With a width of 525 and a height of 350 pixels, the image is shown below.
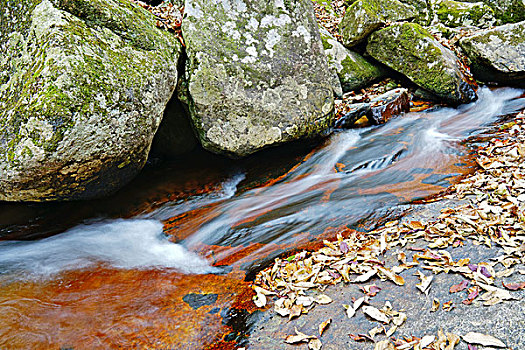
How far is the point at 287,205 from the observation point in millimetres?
4863

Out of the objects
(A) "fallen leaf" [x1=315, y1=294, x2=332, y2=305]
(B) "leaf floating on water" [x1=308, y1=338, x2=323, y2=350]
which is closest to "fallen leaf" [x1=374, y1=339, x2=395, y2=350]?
(B) "leaf floating on water" [x1=308, y1=338, x2=323, y2=350]

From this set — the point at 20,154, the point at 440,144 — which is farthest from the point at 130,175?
the point at 440,144

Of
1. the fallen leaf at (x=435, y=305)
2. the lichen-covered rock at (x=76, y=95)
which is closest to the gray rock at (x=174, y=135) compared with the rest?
the lichen-covered rock at (x=76, y=95)

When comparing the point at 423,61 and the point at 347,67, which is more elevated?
the point at 347,67

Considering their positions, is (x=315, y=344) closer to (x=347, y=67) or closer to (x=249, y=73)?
(x=249, y=73)

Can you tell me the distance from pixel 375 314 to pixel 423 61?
742cm

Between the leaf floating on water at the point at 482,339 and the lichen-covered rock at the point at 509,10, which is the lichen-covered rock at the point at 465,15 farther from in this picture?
the leaf floating on water at the point at 482,339

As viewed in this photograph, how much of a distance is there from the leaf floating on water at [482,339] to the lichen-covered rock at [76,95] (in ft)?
13.0

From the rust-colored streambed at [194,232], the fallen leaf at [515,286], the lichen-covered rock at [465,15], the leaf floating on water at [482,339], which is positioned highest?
the lichen-covered rock at [465,15]

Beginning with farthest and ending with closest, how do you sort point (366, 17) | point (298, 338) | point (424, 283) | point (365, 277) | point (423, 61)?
point (366, 17), point (423, 61), point (365, 277), point (424, 283), point (298, 338)

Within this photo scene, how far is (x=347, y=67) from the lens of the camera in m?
8.71

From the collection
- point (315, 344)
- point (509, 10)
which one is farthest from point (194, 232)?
point (509, 10)

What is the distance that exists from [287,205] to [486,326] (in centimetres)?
293

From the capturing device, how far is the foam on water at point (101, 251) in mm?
3828
